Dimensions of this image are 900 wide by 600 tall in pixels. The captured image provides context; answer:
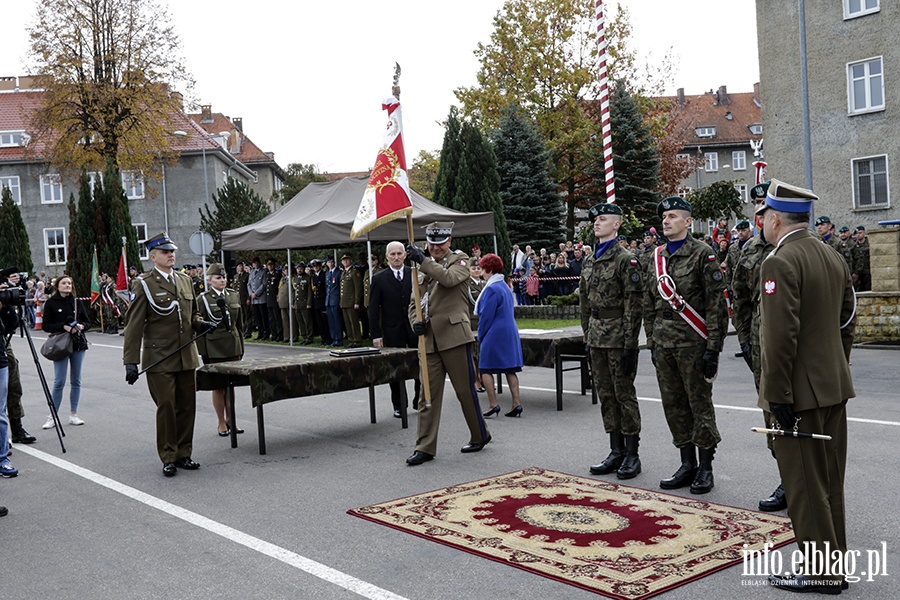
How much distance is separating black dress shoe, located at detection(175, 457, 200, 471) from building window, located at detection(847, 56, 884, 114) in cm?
2932

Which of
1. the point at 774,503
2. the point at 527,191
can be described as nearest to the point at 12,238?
the point at 527,191

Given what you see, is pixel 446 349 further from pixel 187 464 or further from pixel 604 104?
pixel 604 104

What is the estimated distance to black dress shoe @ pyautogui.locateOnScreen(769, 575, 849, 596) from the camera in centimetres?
470

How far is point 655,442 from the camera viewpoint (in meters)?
8.95

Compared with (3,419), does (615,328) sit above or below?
above

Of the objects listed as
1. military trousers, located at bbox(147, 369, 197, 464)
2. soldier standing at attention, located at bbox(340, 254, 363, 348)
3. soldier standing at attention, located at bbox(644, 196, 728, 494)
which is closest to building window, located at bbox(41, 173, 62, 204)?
soldier standing at attention, located at bbox(340, 254, 363, 348)

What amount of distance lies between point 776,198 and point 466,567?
2724 mm

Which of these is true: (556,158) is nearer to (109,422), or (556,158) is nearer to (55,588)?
(109,422)

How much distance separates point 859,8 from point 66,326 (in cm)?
2914

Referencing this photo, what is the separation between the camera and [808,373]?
4676 mm

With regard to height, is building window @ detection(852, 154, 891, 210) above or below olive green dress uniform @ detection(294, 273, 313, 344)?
above

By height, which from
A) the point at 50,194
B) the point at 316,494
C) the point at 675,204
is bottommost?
the point at 316,494

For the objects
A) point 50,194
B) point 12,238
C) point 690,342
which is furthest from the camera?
point 50,194

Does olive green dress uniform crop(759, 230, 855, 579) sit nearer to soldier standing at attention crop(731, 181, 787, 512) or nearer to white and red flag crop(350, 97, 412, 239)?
soldier standing at attention crop(731, 181, 787, 512)
